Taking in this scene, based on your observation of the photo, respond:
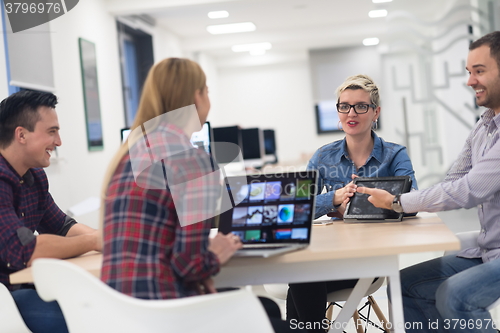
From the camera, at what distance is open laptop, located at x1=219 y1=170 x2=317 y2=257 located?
60.4 inches

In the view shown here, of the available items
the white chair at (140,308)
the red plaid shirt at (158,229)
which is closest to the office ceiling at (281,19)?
the red plaid shirt at (158,229)

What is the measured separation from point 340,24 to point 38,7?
5.63m

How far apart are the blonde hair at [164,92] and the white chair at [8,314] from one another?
1.84 ft

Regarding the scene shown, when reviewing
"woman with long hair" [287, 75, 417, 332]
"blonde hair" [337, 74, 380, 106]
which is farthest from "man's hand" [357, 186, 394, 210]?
"blonde hair" [337, 74, 380, 106]

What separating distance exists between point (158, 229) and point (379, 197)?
3.09ft

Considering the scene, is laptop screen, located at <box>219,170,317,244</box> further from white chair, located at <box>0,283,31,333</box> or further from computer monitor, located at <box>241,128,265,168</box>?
computer monitor, located at <box>241,128,265,168</box>

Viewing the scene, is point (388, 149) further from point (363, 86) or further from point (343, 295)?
point (343, 295)

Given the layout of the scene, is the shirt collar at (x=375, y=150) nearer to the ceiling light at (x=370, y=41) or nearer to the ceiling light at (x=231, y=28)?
the ceiling light at (x=231, y=28)

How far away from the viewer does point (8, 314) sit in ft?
5.45

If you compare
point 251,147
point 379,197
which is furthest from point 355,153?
point 251,147

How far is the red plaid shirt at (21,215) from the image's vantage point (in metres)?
1.64

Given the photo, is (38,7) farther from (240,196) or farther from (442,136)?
(442,136)

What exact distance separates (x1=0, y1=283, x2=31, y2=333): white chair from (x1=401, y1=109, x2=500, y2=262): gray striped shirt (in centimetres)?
136

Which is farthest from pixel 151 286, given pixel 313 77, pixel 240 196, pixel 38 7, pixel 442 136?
pixel 313 77
